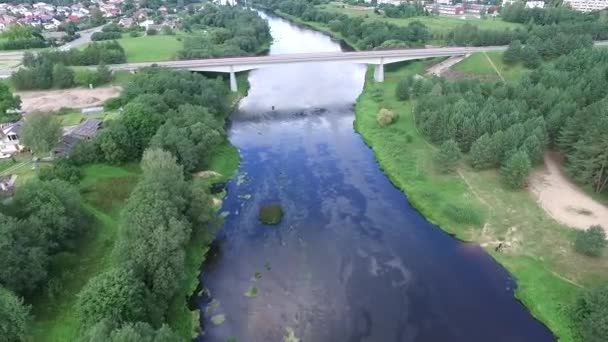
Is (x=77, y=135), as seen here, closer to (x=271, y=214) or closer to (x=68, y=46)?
(x=271, y=214)

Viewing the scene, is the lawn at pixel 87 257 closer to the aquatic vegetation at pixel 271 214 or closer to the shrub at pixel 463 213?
the aquatic vegetation at pixel 271 214

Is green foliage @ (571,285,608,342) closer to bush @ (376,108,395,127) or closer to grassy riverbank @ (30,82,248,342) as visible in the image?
grassy riverbank @ (30,82,248,342)

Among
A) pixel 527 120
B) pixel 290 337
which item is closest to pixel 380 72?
pixel 527 120

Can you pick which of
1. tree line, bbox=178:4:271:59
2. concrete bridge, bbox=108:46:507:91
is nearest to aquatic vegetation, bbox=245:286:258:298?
concrete bridge, bbox=108:46:507:91

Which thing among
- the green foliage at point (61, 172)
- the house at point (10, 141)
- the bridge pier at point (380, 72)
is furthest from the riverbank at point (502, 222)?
the house at point (10, 141)

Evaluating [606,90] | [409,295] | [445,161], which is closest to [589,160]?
[445,161]

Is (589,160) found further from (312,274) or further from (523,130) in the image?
(312,274)

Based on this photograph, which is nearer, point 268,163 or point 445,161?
point 445,161
